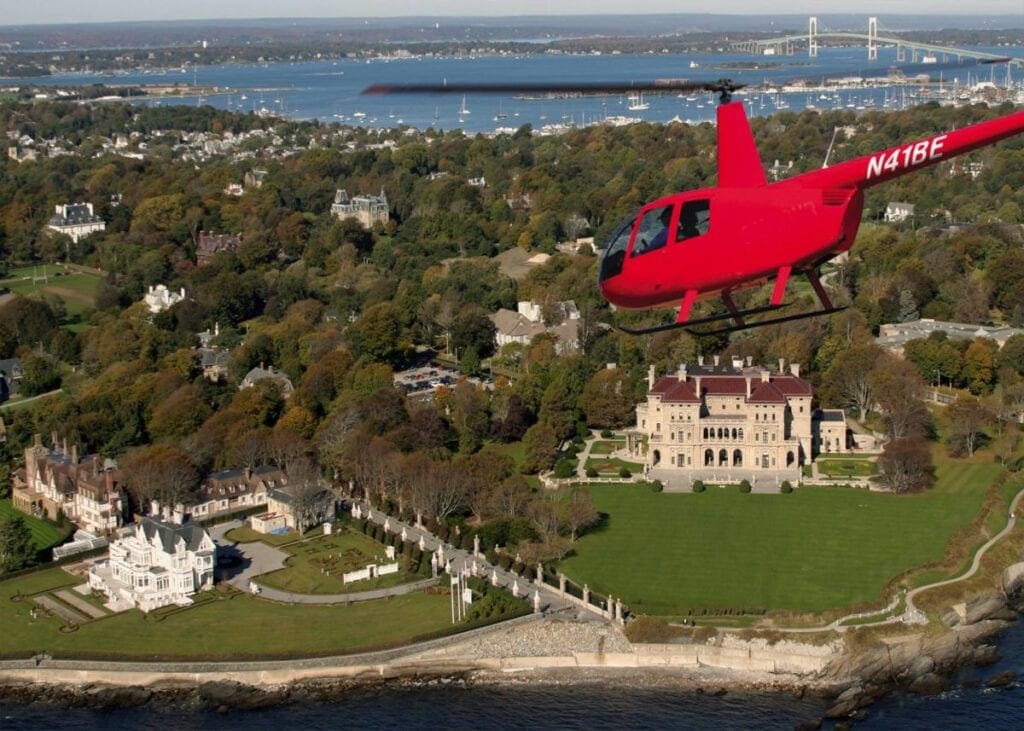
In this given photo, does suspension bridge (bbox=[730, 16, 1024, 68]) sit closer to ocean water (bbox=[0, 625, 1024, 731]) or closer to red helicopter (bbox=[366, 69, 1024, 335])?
red helicopter (bbox=[366, 69, 1024, 335])

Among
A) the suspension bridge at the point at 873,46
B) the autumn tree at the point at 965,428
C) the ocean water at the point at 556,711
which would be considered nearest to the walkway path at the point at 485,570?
the ocean water at the point at 556,711

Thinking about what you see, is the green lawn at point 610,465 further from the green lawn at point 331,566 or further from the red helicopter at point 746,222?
the red helicopter at point 746,222

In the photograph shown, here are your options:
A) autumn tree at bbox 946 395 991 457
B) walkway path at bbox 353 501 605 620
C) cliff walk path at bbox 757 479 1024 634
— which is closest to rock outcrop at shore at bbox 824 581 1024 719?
cliff walk path at bbox 757 479 1024 634

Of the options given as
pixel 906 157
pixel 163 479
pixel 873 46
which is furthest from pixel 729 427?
pixel 873 46

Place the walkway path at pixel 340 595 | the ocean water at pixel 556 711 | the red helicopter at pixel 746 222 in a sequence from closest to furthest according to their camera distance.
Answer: the red helicopter at pixel 746 222 → the ocean water at pixel 556 711 → the walkway path at pixel 340 595

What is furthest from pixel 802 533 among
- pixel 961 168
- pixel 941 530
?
pixel 961 168

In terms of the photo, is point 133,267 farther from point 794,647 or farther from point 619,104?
point 619,104

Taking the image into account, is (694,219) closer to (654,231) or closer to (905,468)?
(654,231)
